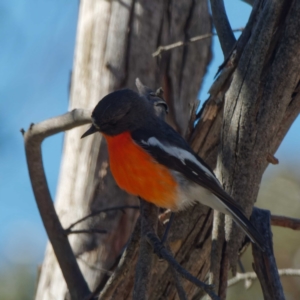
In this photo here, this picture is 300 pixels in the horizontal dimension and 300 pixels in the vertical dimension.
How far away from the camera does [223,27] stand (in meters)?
3.70

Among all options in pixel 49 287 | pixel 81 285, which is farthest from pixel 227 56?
pixel 49 287

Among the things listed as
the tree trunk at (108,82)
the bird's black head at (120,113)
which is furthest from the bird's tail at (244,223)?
the tree trunk at (108,82)

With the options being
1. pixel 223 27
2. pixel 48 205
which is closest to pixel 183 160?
pixel 223 27

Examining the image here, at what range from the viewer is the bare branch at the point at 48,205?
3871 mm

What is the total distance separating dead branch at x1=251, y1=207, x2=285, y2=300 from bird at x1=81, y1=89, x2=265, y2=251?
8 centimetres

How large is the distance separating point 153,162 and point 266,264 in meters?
0.89

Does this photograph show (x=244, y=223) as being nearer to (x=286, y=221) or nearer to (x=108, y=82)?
(x=286, y=221)

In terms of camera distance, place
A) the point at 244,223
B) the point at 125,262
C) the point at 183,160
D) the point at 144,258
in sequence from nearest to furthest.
A: the point at 144,258
the point at 244,223
the point at 125,262
the point at 183,160

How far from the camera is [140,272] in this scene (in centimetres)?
290

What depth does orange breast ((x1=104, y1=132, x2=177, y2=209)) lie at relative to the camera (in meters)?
3.49

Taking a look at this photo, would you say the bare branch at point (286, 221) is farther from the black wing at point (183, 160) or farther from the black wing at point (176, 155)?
the black wing at point (176, 155)

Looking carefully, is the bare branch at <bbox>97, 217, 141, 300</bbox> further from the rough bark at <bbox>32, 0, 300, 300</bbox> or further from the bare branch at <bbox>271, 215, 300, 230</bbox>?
the bare branch at <bbox>271, 215, 300, 230</bbox>

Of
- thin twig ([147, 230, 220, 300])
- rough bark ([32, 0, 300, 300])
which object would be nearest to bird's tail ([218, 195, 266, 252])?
rough bark ([32, 0, 300, 300])

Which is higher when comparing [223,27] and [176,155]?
[223,27]
